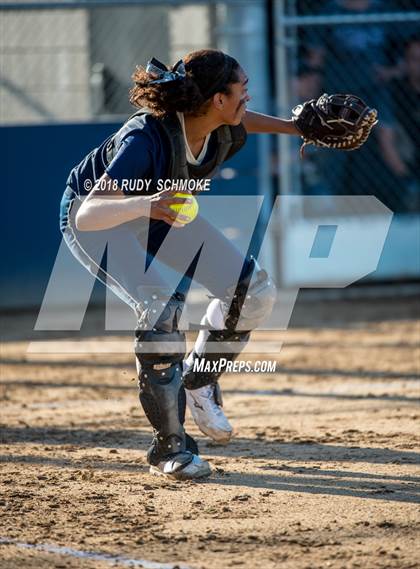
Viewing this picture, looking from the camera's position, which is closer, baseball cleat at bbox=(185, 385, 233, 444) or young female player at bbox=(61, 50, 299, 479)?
young female player at bbox=(61, 50, 299, 479)

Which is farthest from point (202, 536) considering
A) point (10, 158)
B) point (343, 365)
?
point (10, 158)

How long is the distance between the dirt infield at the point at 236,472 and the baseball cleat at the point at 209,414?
4.7 inches

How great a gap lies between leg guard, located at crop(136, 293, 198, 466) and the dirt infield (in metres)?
0.20

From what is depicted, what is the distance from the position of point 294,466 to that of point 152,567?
4.68 feet

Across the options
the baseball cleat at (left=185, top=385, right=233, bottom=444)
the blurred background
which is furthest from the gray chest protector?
the blurred background

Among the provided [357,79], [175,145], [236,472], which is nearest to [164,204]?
[175,145]

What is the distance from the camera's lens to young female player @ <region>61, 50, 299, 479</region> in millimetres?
4172

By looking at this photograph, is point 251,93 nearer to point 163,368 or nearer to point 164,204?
point 163,368

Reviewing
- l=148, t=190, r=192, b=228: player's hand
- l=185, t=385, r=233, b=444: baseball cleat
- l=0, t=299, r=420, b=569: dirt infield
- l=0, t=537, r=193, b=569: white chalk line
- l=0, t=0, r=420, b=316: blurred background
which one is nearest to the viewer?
l=0, t=537, r=193, b=569: white chalk line

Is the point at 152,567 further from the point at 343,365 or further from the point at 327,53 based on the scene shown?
the point at 327,53

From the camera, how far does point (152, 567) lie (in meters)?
3.22

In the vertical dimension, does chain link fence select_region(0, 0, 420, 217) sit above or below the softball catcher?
above

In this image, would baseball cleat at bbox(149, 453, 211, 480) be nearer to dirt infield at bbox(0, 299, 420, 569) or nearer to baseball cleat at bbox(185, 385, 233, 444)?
dirt infield at bbox(0, 299, 420, 569)

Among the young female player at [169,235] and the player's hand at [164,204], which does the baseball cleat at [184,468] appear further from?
the player's hand at [164,204]
